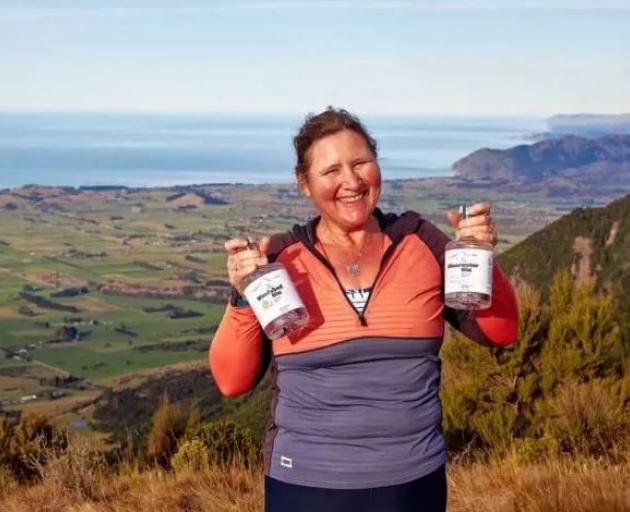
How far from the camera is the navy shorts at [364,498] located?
196cm

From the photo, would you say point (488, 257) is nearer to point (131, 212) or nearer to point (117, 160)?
point (131, 212)

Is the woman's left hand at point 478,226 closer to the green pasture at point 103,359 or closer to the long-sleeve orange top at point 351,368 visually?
the long-sleeve orange top at point 351,368

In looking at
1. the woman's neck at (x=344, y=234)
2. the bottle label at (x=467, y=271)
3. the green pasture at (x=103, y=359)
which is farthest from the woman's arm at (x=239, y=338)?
the green pasture at (x=103, y=359)

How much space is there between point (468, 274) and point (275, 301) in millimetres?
433

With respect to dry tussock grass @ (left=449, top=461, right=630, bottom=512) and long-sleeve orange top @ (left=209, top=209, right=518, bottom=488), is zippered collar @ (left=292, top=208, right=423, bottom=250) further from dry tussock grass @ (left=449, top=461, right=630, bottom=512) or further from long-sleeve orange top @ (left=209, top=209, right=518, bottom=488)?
dry tussock grass @ (left=449, top=461, right=630, bottom=512)

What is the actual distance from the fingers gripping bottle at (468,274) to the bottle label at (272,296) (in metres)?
0.35

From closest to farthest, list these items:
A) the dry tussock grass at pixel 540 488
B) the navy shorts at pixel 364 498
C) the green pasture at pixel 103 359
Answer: the navy shorts at pixel 364 498, the dry tussock grass at pixel 540 488, the green pasture at pixel 103 359

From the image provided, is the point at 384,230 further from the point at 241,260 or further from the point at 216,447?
the point at 216,447

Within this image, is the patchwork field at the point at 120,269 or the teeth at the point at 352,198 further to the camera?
the patchwork field at the point at 120,269

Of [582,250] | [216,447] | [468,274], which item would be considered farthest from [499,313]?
[582,250]

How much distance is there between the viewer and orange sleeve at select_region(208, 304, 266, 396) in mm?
2082

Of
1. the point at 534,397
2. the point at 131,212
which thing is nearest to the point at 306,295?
the point at 534,397

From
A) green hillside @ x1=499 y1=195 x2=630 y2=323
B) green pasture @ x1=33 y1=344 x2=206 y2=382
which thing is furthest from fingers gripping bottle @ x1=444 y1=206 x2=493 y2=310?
green pasture @ x1=33 y1=344 x2=206 y2=382

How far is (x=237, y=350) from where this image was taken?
2.10 meters
